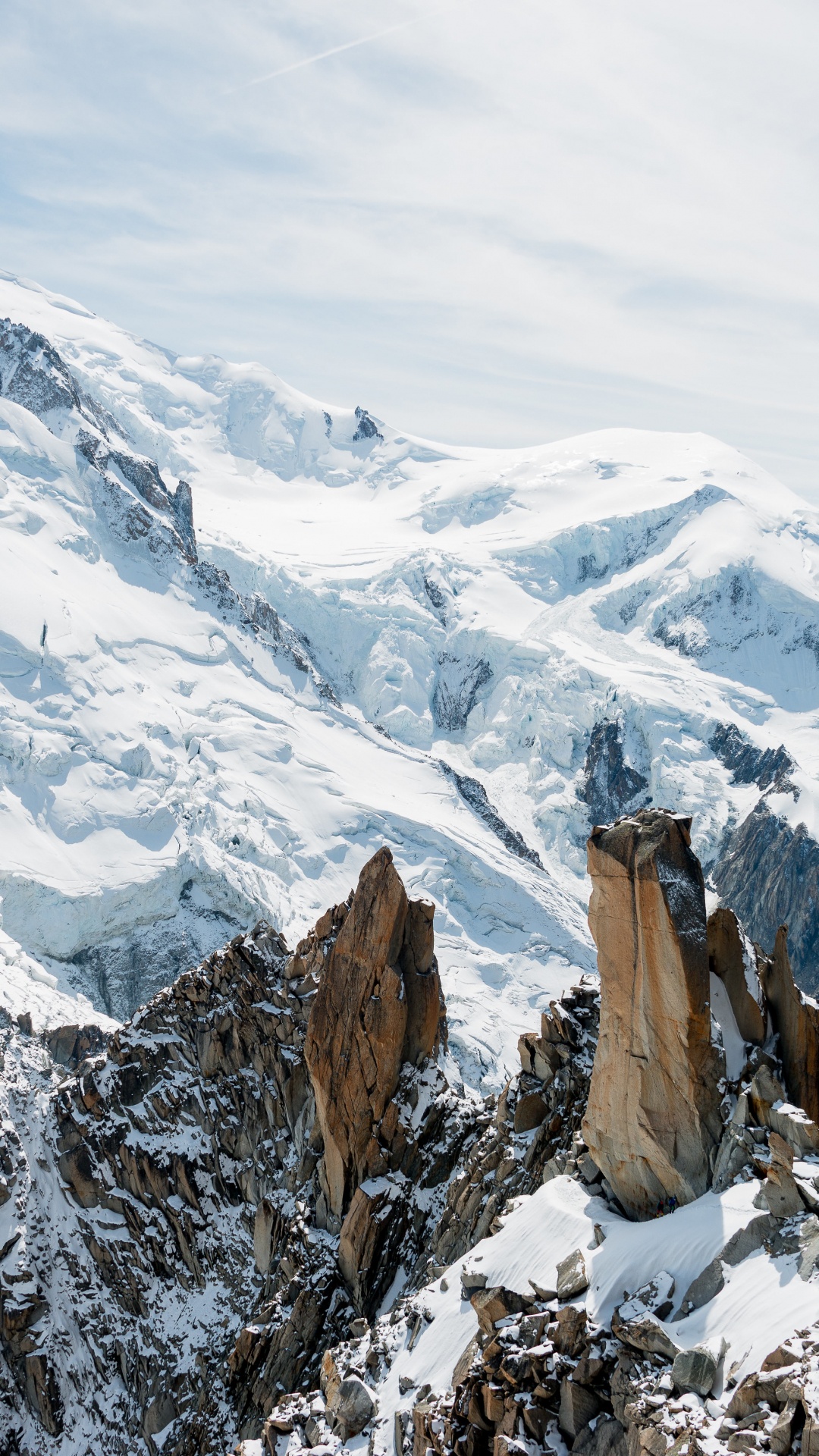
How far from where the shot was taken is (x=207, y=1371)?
62.5 m

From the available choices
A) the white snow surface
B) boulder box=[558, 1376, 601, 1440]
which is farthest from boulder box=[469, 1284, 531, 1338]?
boulder box=[558, 1376, 601, 1440]

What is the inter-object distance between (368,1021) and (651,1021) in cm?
2531

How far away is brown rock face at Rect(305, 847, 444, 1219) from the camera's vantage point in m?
56.5

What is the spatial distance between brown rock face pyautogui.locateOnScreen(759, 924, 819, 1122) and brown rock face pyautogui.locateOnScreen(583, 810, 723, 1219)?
2.39 m

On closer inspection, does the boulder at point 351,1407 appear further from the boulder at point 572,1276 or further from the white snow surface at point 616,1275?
the boulder at point 572,1276

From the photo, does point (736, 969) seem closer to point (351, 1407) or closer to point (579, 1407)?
point (579, 1407)

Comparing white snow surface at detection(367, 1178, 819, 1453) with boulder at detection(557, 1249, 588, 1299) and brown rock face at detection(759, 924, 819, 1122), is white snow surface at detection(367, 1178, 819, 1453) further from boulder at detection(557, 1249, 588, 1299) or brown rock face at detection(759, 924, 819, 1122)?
brown rock face at detection(759, 924, 819, 1122)

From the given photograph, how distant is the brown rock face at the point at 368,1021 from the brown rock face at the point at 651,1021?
72.5 ft

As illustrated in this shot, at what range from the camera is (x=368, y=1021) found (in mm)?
56656

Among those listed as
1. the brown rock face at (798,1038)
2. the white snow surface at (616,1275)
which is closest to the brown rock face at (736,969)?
the brown rock face at (798,1038)

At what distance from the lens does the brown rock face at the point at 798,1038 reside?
3350 cm

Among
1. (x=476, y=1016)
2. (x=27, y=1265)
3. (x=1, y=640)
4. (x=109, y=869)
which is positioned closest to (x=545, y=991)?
(x=476, y=1016)

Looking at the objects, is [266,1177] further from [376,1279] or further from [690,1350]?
[690,1350]

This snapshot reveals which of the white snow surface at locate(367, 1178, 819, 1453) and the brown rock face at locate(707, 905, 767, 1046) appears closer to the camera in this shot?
the white snow surface at locate(367, 1178, 819, 1453)
